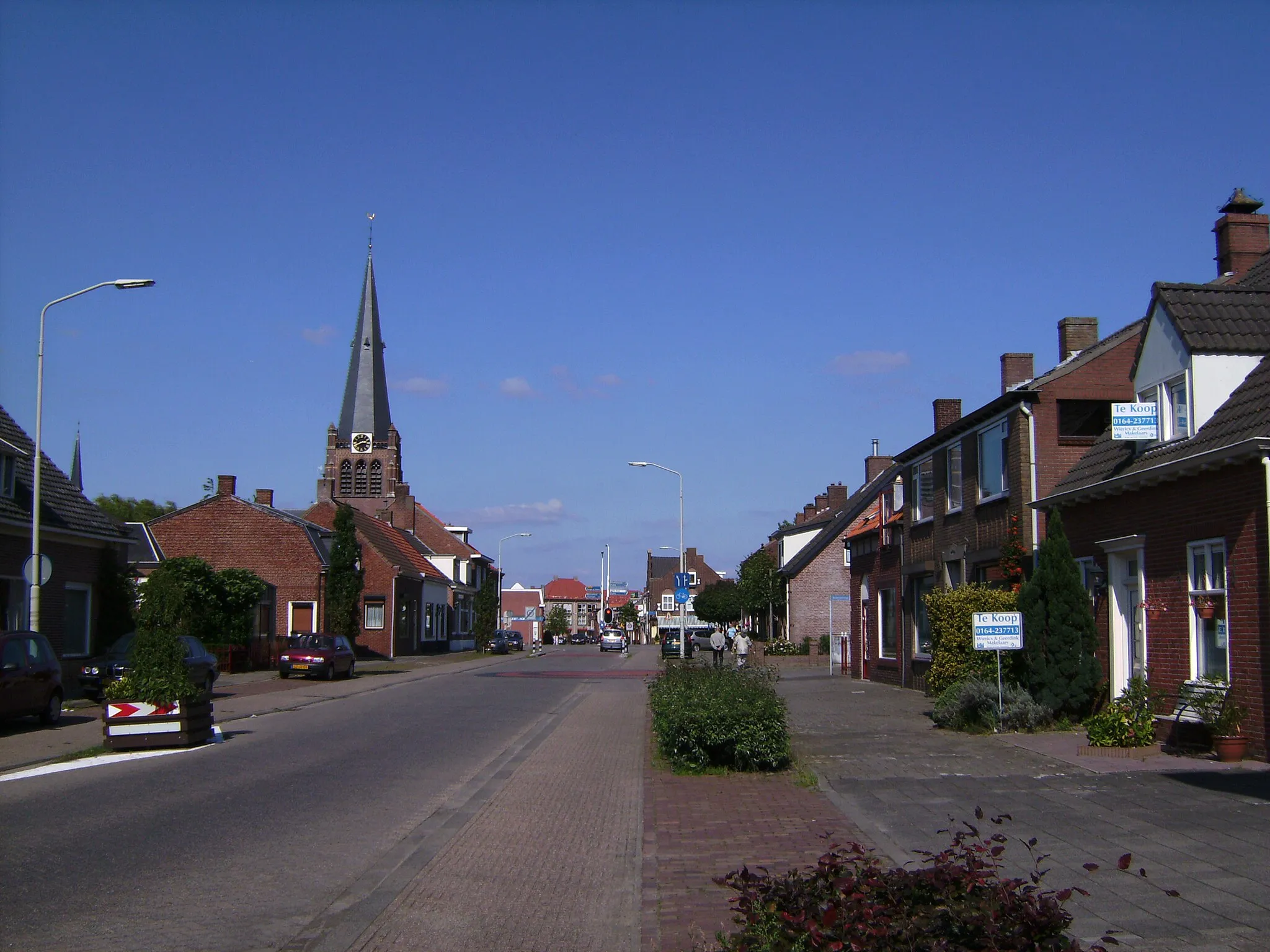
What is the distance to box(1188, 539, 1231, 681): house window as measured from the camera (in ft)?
46.3

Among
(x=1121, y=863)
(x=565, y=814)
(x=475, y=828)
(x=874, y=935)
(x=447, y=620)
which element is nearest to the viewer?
(x=874, y=935)

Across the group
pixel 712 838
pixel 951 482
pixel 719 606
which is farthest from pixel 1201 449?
pixel 719 606

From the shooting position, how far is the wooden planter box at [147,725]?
15.6 m

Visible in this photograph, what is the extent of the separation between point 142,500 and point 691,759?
8284cm

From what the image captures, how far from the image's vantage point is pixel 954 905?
4.48 metres

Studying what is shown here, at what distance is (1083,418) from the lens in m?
21.5

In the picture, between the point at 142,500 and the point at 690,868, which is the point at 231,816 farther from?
the point at 142,500

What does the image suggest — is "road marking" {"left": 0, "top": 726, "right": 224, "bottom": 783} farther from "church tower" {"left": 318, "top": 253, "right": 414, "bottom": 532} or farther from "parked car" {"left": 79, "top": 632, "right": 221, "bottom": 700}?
"church tower" {"left": 318, "top": 253, "right": 414, "bottom": 532}

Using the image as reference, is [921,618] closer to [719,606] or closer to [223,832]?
[223,832]

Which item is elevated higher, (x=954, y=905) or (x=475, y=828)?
(x=954, y=905)

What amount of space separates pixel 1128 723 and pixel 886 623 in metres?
17.1

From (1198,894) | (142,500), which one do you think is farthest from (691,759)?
(142,500)

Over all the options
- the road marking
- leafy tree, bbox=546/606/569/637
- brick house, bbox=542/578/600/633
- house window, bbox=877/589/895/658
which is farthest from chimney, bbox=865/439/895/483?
brick house, bbox=542/578/600/633

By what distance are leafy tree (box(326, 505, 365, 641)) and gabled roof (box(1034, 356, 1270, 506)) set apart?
110 ft
